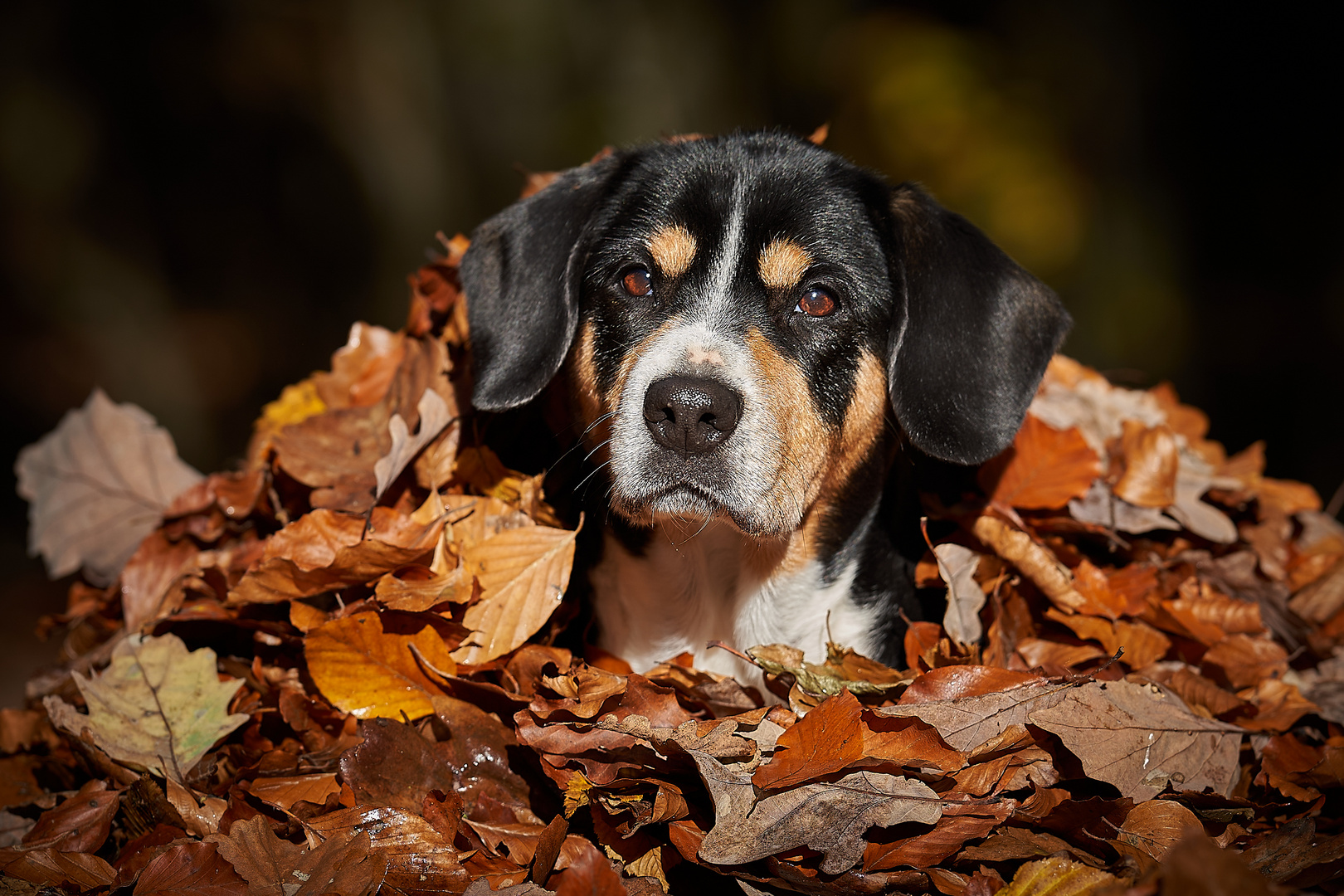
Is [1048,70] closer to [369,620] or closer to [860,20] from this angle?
[860,20]

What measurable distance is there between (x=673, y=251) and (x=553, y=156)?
8375 mm

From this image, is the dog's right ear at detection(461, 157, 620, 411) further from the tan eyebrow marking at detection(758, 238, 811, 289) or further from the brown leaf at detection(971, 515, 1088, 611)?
the brown leaf at detection(971, 515, 1088, 611)

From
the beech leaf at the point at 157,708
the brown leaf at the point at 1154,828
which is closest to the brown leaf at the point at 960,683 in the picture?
the brown leaf at the point at 1154,828

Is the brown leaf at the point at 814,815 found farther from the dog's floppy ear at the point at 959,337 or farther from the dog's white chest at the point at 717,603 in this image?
the dog's floppy ear at the point at 959,337

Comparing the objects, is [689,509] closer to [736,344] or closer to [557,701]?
[736,344]

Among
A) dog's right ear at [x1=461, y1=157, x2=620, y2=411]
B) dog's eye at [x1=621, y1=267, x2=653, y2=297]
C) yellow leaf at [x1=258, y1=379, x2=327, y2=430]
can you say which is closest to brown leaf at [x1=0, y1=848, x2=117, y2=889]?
dog's right ear at [x1=461, y1=157, x2=620, y2=411]

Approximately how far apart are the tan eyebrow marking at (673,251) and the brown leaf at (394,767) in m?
1.44

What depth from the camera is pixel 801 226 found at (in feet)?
9.67

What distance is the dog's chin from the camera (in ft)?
8.70

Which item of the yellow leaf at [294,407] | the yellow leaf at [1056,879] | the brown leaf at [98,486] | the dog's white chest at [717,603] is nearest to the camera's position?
the yellow leaf at [1056,879]

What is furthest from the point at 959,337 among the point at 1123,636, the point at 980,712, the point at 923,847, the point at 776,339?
the point at 923,847

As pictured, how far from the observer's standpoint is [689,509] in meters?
2.67

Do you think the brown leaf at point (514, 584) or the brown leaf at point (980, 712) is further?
the brown leaf at point (514, 584)

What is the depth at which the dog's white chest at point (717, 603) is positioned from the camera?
304 centimetres
